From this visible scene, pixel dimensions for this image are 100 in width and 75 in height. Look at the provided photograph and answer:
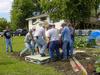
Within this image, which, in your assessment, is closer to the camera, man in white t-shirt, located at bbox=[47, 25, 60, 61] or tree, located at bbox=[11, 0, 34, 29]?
man in white t-shirt, located at bbox=[47, 25, 60, 61]

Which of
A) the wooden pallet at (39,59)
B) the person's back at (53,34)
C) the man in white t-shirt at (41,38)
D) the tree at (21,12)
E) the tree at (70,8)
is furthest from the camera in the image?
the tree at (21,12)

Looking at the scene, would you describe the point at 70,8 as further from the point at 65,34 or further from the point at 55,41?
the point at 55,41

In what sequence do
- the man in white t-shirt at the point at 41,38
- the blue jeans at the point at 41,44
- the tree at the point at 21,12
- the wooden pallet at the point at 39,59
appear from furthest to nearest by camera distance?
the tree at the point at 21,12
the man in white t-shirt at the point at 41,38
the blue jeans at the point at 41,44
the wooden pallet at the point at 39,59

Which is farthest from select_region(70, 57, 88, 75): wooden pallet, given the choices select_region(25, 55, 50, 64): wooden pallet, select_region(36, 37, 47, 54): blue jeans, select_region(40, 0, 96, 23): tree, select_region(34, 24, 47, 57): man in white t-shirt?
select_region(40, 0, 96, 23): tree

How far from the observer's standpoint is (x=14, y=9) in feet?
311

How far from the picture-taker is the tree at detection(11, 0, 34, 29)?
91375 millimetres

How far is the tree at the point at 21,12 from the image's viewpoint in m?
91.4

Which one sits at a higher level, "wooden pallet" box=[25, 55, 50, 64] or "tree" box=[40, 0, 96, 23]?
"tree" box=[40, 0, 96, 23]

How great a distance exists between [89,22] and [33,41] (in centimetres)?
4846

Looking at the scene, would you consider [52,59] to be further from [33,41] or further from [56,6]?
[56,6]

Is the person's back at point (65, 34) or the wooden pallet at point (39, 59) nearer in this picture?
the wooden pallet at point (39, 59)

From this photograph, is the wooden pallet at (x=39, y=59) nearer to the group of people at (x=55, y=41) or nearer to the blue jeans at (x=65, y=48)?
the group of people at (x=55, y=41)

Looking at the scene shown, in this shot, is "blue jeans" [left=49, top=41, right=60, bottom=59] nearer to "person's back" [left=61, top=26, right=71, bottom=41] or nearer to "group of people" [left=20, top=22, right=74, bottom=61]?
"group of people" [left=20, top=22, right=74, bottom=61]

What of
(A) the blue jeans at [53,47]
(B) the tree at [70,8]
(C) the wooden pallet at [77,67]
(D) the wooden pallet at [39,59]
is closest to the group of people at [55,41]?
(A) the blue jeans at [53,47]
